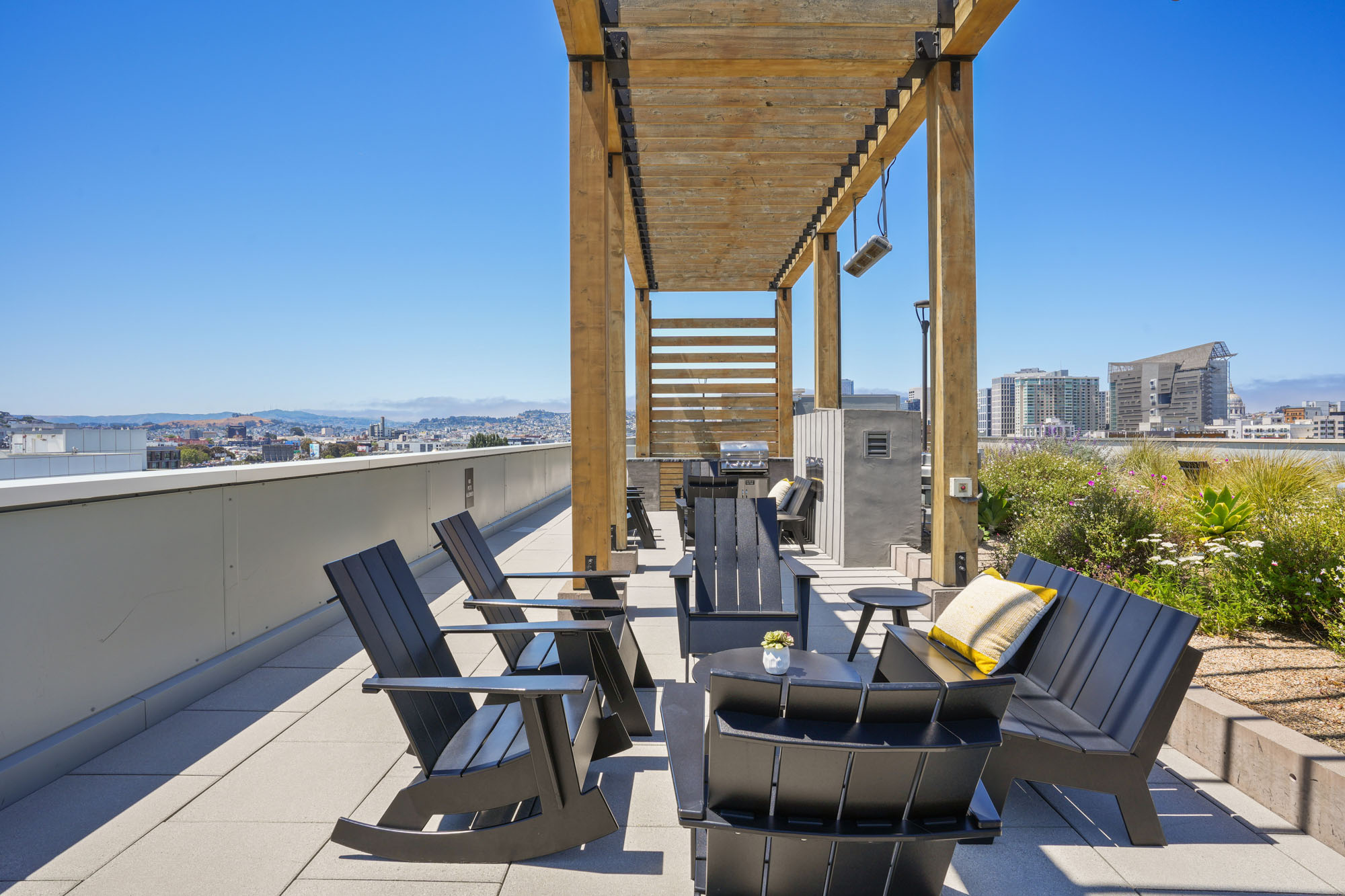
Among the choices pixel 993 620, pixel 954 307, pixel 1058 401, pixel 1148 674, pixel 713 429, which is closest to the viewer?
pixel 1148 674

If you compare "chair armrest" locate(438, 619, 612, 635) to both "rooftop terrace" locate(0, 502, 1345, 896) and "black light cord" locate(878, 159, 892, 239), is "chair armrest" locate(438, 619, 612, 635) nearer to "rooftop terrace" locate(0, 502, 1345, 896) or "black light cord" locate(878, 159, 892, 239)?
"rooftop terrace" locate(0, 502, 1345, 896)

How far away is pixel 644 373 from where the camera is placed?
453 inches

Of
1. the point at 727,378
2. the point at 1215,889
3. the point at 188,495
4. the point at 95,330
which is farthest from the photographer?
the point at 95,330

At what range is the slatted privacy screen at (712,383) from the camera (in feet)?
37.2

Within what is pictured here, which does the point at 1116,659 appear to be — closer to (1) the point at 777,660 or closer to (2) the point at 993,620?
(2) the point at 993,620

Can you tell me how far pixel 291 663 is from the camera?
151 inches

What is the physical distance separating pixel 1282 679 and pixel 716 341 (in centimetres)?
907

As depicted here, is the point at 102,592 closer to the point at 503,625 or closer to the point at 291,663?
the point at 291,663

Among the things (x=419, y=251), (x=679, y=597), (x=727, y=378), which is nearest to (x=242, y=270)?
(x=419, y=251)

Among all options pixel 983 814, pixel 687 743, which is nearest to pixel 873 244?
pixel 687 743

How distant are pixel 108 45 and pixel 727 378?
7566 centimetres

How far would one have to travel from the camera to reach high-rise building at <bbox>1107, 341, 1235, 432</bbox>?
85.0 feet

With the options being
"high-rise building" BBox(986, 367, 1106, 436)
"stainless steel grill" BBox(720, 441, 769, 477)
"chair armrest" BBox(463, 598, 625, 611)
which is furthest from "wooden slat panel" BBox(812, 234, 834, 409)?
"high-rise building" BBox(986, 367, 1106, 436)

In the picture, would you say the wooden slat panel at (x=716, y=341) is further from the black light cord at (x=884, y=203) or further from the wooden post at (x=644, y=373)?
the black light cord at (x=884, y=203)
